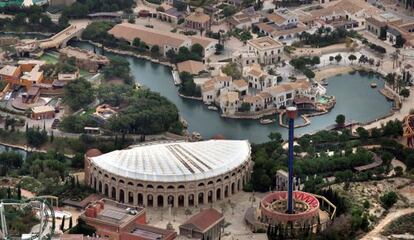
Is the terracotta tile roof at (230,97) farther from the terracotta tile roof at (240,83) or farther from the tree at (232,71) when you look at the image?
the tree at (232,71)

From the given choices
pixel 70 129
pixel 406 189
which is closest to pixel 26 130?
pixel 70 129

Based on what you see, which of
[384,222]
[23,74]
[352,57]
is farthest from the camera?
[352,57]

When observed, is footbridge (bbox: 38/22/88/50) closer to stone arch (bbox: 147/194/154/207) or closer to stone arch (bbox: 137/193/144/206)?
stone arch (bbox: 137/193/144/206)

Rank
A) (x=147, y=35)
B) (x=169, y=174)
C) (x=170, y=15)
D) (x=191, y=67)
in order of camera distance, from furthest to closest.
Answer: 1. (x=170, y=15)
2. (x=147, y=35)
3. (x=191, y=67)
4. (x=169, y=174)

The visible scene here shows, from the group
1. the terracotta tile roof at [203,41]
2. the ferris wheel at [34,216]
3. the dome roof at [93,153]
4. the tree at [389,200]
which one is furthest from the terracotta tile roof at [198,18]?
the ferris wheel at [34,216]

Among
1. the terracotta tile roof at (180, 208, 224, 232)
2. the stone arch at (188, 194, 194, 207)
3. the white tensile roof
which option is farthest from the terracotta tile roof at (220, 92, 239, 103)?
the terracotta tile roof at (180, 208, 224, 232)

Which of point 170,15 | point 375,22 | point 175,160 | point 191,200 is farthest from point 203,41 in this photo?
point 191,200

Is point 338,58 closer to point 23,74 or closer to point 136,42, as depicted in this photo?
point 136,42
